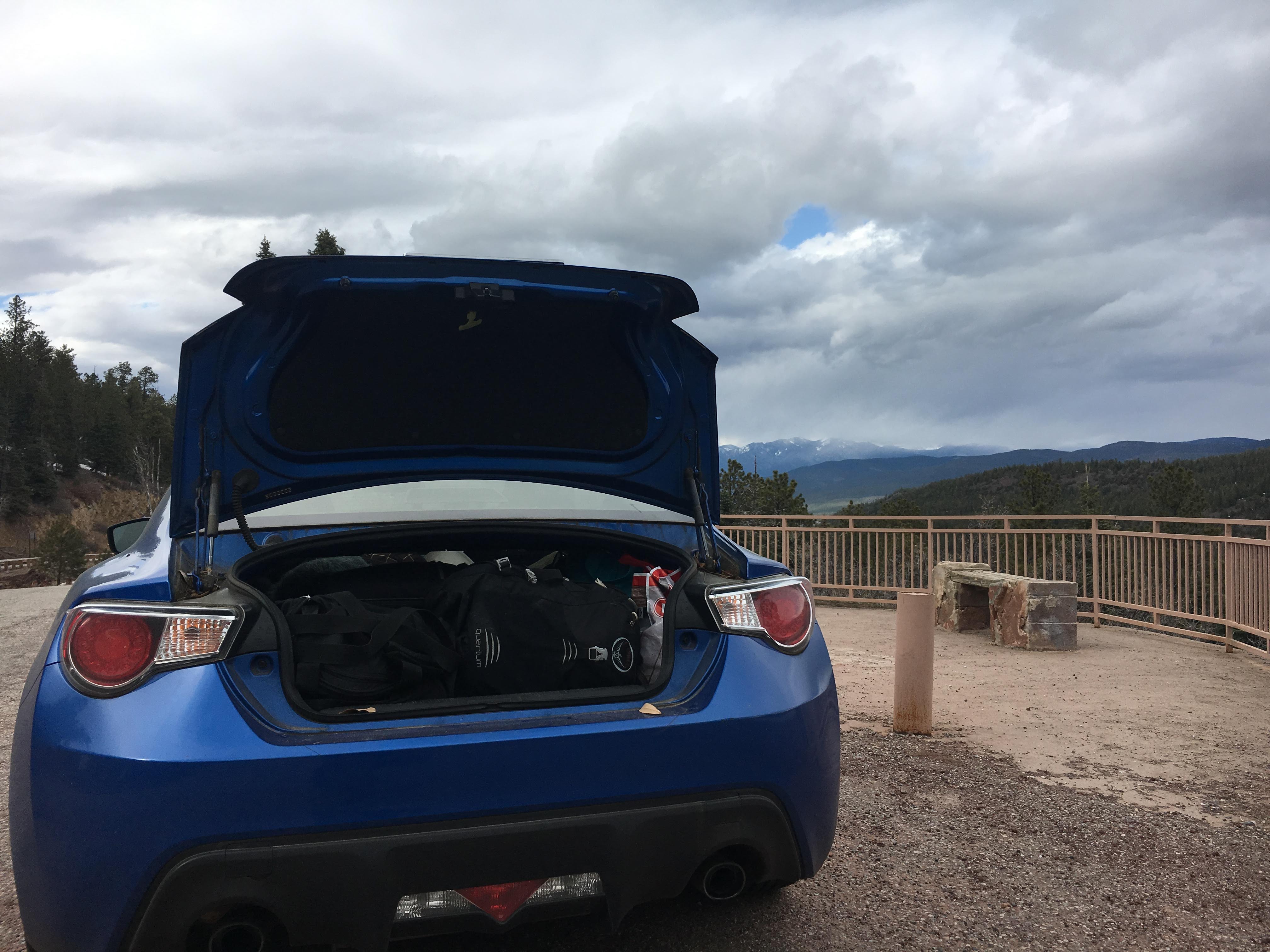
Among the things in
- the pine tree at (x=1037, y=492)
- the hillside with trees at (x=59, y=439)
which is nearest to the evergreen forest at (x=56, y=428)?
the hillside with trees at (x=59, y=439)

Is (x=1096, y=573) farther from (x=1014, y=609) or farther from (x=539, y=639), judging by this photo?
(x=539, y=639)

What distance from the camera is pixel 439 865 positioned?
5.82 ft

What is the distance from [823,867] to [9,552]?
249 feet

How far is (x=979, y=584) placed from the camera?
9625mm

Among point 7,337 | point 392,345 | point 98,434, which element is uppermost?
point 7,337

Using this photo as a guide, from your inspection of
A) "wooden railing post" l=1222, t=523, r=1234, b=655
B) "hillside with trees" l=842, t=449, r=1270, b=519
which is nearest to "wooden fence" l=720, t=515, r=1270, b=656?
"wooden railing post" l=1222, t=523, r=1234, b=655

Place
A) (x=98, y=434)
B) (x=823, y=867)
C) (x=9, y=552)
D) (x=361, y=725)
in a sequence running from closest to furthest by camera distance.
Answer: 1. (x=361, y=725)
2. (x=823, y=867)
3. (x=9, y=552)
4. (x=98, y=434)

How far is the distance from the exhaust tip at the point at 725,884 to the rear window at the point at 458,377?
4.51ft

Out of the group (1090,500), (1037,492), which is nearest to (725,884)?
(1037,492)

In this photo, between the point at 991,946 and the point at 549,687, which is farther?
the point at 991,946

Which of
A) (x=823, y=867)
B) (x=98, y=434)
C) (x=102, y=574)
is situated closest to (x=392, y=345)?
(x=102, y=574)

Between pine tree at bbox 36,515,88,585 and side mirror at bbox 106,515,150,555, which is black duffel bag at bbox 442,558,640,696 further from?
pine tree at bbox 36,515,88,585

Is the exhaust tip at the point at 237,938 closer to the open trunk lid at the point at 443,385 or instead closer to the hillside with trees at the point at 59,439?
the open trunk lid at the point at 443,385

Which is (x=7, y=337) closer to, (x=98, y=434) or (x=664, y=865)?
(x=98, y=434)
